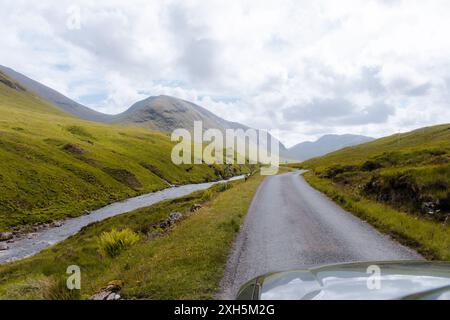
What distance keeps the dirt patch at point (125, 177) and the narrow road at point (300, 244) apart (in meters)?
58.1

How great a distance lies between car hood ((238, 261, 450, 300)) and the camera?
371 centimetres

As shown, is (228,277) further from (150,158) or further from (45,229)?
(150,158)

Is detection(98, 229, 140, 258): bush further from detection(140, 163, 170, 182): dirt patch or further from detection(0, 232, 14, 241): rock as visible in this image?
detection(140, 163, 170, 182): dirt patch

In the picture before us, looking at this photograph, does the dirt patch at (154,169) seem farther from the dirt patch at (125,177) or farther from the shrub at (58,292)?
the shrub at (58,292)

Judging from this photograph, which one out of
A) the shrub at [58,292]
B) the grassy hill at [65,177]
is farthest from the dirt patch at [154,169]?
the shrub at [58,292]

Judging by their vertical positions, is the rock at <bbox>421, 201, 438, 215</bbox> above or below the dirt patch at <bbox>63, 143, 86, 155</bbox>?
below

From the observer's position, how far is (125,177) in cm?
7462

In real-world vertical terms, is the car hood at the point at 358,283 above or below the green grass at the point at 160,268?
above

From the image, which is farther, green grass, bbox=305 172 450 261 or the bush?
the bush

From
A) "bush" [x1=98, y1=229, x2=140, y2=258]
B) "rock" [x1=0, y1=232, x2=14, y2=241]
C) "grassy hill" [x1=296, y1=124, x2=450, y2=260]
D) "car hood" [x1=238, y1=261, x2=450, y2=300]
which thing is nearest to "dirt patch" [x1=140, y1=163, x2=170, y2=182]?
"rock" [x1=0, y1=232, x2=14, y2=241]

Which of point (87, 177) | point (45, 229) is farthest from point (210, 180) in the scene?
point (45, 229)

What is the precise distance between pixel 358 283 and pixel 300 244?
28.9 feet

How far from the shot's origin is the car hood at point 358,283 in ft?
12.2

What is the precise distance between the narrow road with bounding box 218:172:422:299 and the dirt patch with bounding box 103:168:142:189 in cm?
5814
